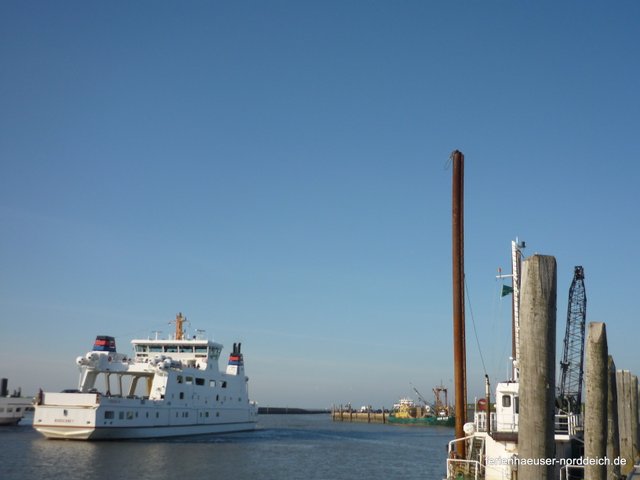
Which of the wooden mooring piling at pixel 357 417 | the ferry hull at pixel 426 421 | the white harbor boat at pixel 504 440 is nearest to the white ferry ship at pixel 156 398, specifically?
the white harbor boat at pixel 504 440

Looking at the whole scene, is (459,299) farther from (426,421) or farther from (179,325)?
(426,421)

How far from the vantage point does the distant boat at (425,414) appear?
10961 centimetres

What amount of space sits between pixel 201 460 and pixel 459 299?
2276 cm

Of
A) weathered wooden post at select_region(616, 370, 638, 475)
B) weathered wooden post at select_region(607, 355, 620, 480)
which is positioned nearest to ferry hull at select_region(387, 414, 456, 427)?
weathered wooden post at select_region(616, 370, 638, 475)

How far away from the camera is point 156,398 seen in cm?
4931

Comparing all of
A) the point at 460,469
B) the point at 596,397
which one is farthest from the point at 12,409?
the point at 596,397

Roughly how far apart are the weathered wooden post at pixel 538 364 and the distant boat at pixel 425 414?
10396 cm

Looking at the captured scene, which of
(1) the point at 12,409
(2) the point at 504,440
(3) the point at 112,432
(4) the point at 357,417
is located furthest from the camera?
(4) the point at 357,417

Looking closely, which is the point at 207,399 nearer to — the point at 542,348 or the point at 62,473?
the point at 62,473

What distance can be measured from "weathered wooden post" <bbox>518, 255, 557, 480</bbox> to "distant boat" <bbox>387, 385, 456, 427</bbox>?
10396 centimetres

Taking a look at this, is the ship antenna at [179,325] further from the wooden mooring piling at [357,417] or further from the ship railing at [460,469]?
the wooden mooring piling at [357,417]

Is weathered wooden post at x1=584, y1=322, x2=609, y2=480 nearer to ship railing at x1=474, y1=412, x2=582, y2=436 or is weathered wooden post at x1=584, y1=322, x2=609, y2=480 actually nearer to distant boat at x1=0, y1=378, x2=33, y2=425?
ship railing at x1=474, y1=412, x2=582, y2=436

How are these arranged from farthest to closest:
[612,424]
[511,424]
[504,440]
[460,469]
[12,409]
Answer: [12,409]
[511,424]
[460,469]
[504,440]
[612,424]

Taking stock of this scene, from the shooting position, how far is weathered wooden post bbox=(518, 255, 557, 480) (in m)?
6.21
